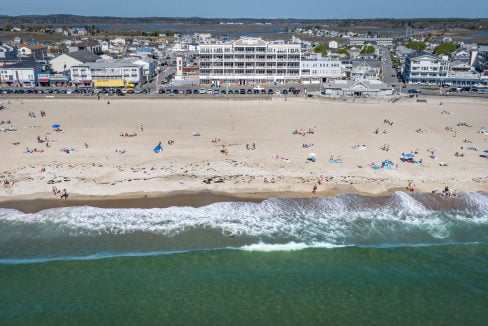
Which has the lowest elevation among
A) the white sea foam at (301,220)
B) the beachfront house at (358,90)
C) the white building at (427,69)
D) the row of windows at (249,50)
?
the white sea foam at (301,220)

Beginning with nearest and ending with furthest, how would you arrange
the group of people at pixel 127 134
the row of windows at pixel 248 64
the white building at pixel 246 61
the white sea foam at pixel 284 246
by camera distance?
the white sea foam at pixel 284 246, the group of people at pixel 127 134, the white building at pixel 246 61, the row of windows at pixel 248 64

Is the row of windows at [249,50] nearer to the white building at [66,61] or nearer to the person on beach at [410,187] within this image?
the white building at [66,61]

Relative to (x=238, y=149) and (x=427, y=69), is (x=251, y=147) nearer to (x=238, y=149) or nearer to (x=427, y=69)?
(x=238, y=149)

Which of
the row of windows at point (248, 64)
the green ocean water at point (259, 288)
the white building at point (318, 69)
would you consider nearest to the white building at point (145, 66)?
the row of windows at point (248, 64)

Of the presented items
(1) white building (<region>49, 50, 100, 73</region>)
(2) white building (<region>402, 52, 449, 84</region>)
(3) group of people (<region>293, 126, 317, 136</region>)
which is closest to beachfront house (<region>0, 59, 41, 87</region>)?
(1) white building (<region>49, 50, 100, 73</region>)

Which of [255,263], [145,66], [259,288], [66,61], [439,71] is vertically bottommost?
[259,288]

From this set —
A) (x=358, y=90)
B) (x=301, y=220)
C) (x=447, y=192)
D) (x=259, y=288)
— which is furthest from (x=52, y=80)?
(x=447, y=192)
